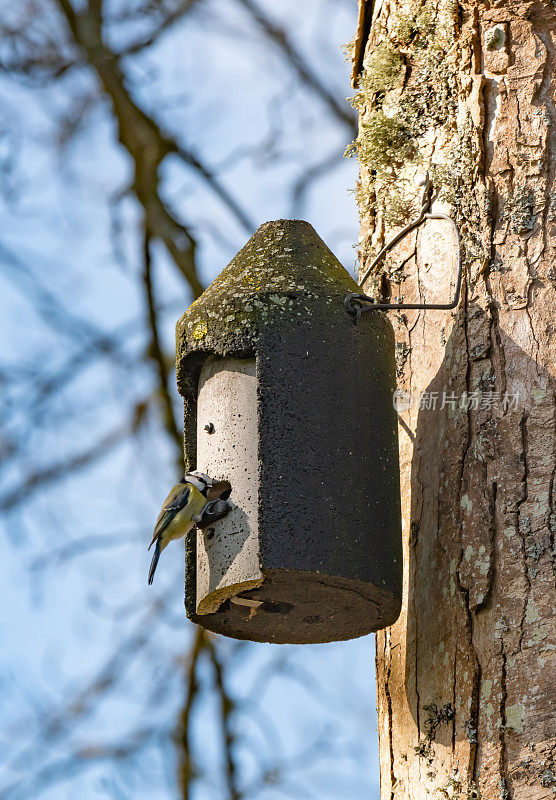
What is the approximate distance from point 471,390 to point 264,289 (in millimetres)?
549

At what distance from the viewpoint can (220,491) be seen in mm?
2510

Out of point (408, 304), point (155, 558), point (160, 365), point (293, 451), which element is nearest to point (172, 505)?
point (155, 558)

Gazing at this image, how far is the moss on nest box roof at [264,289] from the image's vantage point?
100 inches

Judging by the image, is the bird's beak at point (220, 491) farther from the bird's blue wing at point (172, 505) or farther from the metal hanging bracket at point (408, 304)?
the metal hanging bracket at point (408, 304)

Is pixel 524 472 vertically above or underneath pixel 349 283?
underneath

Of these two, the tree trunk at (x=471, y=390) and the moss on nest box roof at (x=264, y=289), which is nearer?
the tree trunk at (x=471, y=390)

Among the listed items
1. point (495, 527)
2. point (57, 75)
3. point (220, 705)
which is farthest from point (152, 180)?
point (495, 527)

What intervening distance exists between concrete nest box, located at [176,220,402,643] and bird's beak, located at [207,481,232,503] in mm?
22

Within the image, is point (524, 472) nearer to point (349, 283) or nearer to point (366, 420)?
point (366, 420)

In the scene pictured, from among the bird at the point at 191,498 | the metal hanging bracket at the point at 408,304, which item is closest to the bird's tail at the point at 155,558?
the bird at the point at 191,498

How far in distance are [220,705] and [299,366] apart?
257cm

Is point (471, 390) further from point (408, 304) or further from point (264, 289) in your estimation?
point (264, 289)

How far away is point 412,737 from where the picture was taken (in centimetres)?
248

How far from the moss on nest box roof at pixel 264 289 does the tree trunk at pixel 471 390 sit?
305 mm
